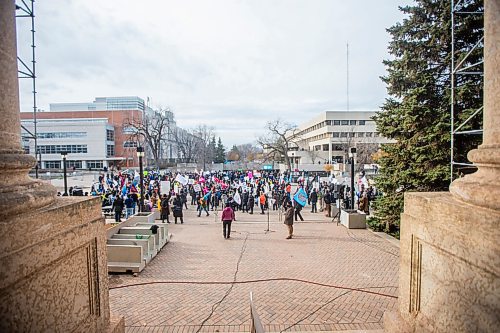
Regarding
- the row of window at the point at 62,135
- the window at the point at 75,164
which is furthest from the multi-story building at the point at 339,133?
the window at the point at 75,164

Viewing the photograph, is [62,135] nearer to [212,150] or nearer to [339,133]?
[212,150]

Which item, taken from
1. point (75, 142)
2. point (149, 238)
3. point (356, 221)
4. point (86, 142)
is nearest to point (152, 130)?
point (86, 142)

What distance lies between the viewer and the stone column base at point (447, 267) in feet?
10.0

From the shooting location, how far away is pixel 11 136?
3547mm

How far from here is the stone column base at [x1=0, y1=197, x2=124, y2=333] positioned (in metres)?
2.85

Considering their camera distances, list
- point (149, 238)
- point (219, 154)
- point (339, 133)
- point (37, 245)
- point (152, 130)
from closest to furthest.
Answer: point (37, 245) → point (149, 238) → point (152, 130) → point (339, 133) → point (219, 154)

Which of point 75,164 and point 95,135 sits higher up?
point 95,135

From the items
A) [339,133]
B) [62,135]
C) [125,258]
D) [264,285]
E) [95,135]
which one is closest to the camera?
[264,285]

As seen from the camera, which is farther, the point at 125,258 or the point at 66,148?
the point at 66,148

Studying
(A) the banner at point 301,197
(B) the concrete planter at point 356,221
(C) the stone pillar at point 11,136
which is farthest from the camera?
(A) the banner at point 301,197

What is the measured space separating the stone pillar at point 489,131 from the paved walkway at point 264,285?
3.78 meters

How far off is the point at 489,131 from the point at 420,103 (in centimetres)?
1246

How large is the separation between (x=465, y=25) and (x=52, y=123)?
83408 millimetres

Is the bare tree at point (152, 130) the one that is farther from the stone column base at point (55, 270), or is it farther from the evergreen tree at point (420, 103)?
the stone column base at point (55, 270)
